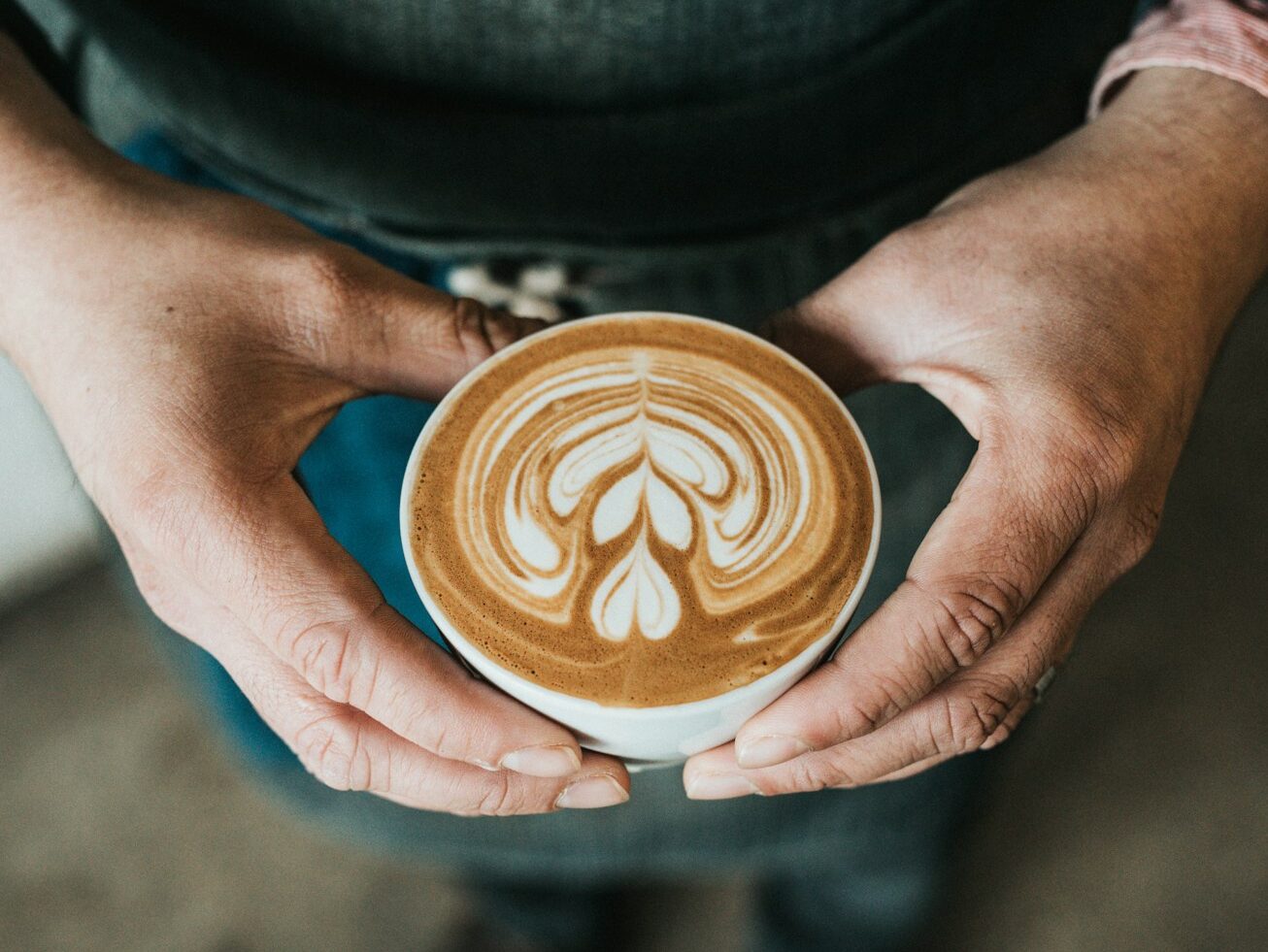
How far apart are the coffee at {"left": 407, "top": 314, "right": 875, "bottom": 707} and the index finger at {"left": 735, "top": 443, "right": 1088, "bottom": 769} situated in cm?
3

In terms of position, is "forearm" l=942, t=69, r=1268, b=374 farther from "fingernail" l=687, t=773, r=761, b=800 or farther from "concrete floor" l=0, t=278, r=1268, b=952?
"concrete floor" l=0, t=278, r=1268, b=952

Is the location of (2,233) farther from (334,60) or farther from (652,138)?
(652,138)

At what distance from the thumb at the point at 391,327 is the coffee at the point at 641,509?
0.03 meters

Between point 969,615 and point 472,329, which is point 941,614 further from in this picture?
point 472,329

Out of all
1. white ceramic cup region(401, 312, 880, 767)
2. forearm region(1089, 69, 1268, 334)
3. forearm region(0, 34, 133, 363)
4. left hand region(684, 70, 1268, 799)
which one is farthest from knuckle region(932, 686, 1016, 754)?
forearm region(0, 34, 133, 363)

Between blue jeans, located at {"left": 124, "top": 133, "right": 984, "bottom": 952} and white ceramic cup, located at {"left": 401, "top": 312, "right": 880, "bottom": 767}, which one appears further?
blue jeans, located at {"left": 124, "top": 133, "right": 984, "bottom": 952}

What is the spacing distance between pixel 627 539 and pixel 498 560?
0.09 meters

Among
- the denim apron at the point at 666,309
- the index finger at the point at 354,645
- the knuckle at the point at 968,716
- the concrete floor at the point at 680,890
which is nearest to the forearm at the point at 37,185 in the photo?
the denim apron at the point at 666,309

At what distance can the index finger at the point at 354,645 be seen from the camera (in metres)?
0.70

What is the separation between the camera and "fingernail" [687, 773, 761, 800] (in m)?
0.75

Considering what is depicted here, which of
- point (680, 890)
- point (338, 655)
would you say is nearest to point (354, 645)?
point (338, 655)

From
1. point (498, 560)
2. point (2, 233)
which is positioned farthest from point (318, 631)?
point (2, 233)

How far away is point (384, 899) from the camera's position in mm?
1839

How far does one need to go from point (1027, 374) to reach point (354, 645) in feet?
1.62
